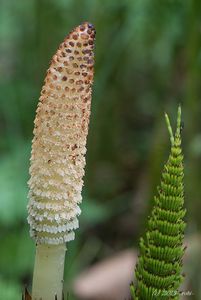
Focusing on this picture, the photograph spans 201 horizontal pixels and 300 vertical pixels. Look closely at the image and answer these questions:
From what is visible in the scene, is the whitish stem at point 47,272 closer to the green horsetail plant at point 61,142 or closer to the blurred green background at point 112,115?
the green horsetail plant at point 61,142

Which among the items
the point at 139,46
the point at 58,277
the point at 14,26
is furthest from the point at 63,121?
the point at 14,26

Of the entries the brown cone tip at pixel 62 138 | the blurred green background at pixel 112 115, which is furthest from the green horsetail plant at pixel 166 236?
the blurred green background at pixel 112 115

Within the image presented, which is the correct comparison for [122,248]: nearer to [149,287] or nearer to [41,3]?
[41,3]

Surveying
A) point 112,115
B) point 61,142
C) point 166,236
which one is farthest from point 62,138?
point 112,115

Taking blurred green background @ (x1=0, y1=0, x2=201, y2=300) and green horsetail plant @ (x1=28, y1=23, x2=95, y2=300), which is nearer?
green horsetail plant @ (x1=28, y1=23, x2=95, y2=300)

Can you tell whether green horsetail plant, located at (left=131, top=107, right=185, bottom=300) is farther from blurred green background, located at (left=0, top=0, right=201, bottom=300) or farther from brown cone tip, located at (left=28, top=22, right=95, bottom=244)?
blurred green background, located at (left=0, top=0, right=201, bottom=300)

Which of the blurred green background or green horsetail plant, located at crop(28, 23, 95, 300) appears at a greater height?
the blurred green background

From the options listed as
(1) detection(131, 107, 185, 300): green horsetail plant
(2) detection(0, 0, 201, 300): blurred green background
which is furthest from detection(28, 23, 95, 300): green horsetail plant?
(2) detection(0, 0, 201, 300): blurred green background
